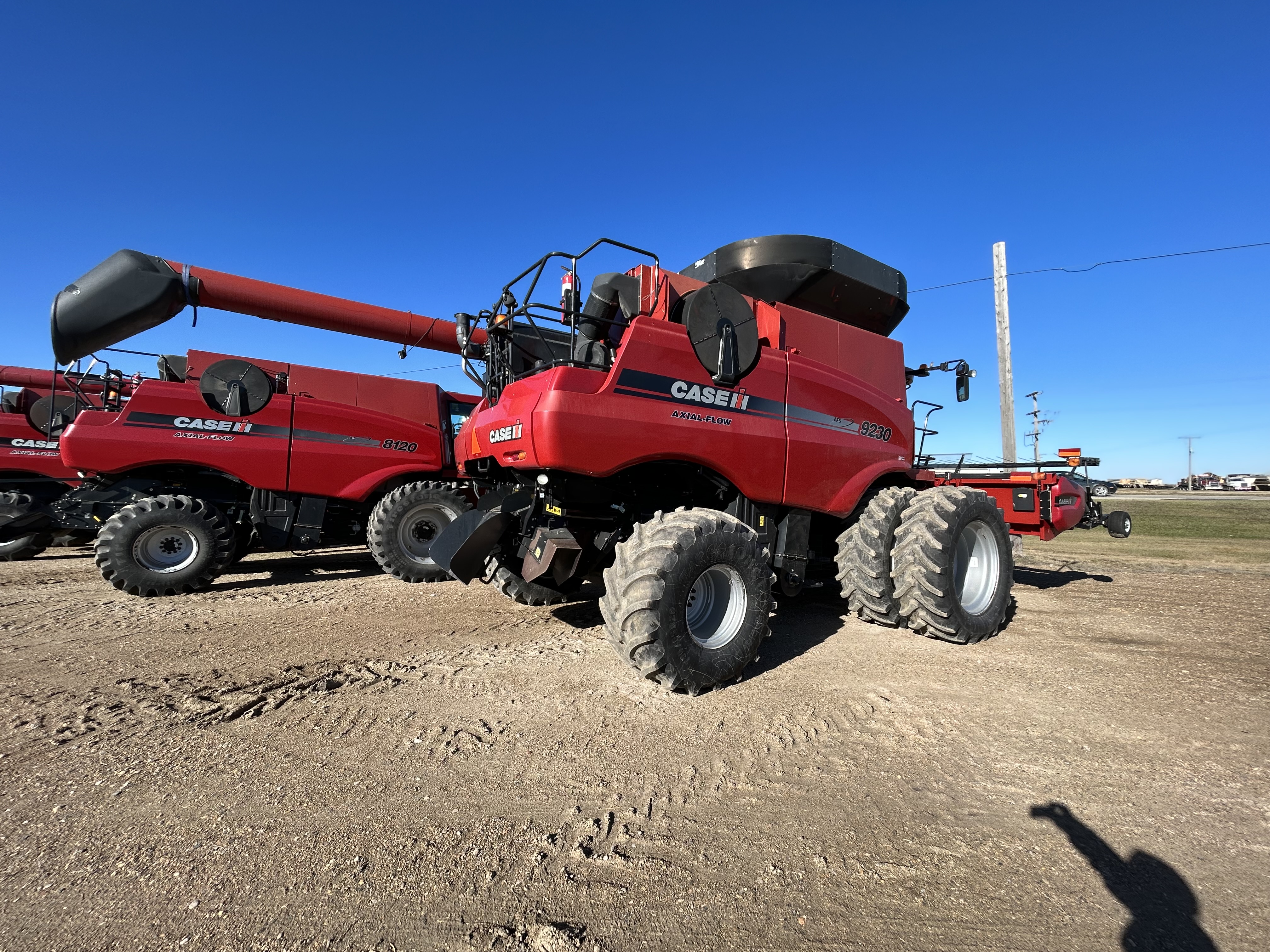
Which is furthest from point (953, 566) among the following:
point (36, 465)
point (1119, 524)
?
point (36, 465)

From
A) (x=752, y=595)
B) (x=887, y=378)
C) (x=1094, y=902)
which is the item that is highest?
(x=887, y=378)

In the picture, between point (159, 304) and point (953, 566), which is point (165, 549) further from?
point (953, 566)

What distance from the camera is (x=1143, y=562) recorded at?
909 centimetres

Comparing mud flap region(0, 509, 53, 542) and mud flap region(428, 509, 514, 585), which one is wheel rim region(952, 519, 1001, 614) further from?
mud flap region(0, 509, 53, 542)

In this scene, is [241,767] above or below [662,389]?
below

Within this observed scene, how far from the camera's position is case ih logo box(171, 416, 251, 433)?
706 cm

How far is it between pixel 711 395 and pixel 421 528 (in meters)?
4.96

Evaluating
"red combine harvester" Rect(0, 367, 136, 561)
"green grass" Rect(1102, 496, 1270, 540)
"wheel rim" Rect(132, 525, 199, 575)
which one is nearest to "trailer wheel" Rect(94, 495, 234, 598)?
"wheel rim" Rect(132, 525, 199, 575)

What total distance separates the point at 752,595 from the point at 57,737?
→ 3614 millimetres

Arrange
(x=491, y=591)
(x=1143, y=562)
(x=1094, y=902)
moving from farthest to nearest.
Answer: (x=1143, y=562) → (x=491, y=591) → (x=1094, y=902)

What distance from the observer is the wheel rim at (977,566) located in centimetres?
502

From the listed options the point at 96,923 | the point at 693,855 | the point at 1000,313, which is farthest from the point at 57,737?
the point at 1000,313

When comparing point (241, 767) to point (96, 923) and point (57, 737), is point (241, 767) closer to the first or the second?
point (96, 923)

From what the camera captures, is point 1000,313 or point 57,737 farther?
point 1000,313
